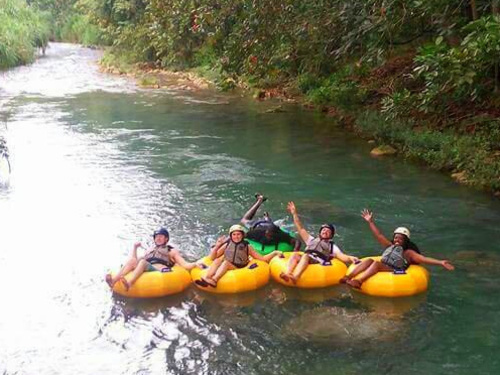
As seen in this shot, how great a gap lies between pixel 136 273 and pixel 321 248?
6.46 feet

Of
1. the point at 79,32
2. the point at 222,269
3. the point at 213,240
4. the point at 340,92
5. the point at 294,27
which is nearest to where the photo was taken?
the point at 222,269

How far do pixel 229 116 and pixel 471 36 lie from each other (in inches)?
412

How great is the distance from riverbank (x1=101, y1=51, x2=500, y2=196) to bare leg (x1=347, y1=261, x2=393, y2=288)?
3608 mm

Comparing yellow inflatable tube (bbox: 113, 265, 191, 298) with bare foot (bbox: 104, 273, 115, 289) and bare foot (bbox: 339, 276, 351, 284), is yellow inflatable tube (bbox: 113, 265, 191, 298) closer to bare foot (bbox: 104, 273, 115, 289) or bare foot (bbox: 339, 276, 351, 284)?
bare foot (bbox: 104, 273, 115, 289)

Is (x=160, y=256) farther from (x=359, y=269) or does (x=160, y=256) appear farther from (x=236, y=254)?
(x=359, y=269)

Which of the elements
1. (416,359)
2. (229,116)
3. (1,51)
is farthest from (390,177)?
(1,51)

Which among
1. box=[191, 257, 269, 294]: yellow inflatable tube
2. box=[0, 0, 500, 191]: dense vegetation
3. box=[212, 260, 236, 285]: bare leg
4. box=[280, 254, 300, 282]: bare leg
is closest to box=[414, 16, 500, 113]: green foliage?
box=[0, 0, 500, 191]: dense vegetation

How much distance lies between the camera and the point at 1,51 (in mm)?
26328

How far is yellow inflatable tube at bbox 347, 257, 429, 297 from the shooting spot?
21.0ft

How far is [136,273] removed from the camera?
6.48 m

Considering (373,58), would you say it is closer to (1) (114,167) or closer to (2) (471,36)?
(2) (471,36)

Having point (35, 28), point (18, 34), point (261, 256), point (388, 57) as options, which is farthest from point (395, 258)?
point (35, 28)

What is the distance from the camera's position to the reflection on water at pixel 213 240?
546 centimetres

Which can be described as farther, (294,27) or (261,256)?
(294,27)
